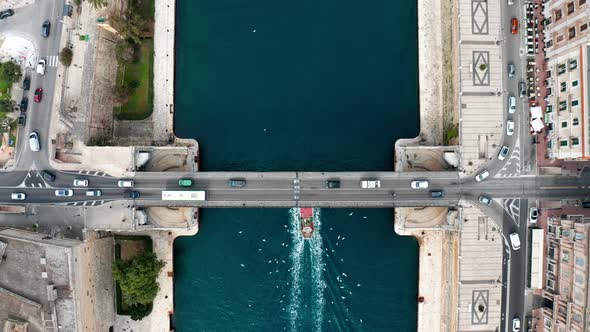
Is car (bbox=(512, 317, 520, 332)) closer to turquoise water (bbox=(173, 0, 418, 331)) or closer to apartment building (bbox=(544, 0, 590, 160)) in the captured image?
turquoise water (bbox=(173, 0, 418, 331))

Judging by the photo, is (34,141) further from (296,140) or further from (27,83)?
(296,140)

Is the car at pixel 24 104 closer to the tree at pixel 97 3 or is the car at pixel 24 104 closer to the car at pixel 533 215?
Answer: the tree at pixel 97 3

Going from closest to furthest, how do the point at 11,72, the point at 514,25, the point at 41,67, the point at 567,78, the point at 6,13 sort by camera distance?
the point at 567,78 < the point at 11,72 < the point at 41,67 < the point at 514,25 < the point at 6,13

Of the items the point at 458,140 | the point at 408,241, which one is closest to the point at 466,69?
the point at 458,140

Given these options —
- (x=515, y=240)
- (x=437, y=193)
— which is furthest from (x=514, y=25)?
(x=515, y=240)

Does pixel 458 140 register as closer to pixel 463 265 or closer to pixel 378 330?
pixel 463 265

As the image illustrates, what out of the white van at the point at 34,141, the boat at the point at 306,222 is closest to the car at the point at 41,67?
the white van at the point at 34,141
